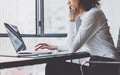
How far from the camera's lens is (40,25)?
439 centimetres

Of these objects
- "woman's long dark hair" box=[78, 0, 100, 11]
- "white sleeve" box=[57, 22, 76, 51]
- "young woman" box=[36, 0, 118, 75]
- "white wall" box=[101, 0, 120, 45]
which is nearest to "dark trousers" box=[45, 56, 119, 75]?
"young woman" box=[36, 0, 118, 75]

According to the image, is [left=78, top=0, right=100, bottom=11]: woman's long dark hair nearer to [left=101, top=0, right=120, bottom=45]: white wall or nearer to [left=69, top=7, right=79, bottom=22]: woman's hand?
[left=69, top=7, right=79, bottom=22]: woman's hand

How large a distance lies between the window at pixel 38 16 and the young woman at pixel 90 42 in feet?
6.92

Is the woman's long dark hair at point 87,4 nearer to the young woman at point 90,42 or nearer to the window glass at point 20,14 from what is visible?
the young woman at point 90,42

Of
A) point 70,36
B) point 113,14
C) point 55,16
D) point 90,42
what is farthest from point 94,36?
point 55,16

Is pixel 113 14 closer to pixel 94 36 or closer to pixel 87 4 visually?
pixel 87 4

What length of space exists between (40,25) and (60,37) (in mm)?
385

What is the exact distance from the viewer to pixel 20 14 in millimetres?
4398

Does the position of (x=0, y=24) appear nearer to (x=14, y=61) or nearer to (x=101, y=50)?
(x=101, y=50)

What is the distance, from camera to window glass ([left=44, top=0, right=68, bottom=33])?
441 cm

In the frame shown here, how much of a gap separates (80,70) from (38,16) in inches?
95.2

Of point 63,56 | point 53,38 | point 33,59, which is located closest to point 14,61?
point 33,59

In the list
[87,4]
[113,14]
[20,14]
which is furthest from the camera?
[20,14]

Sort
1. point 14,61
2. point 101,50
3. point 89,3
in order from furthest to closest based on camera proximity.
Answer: point 89,3
point 101,50
point 14,61
